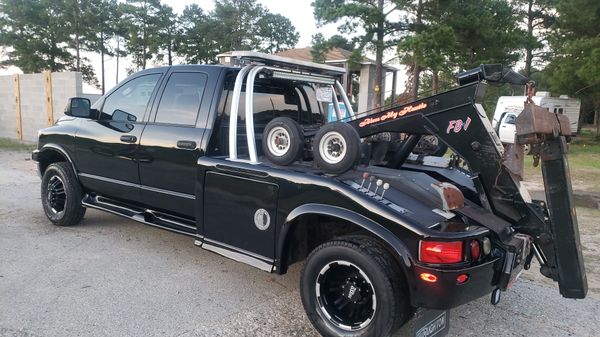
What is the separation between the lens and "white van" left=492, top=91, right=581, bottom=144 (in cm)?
1695

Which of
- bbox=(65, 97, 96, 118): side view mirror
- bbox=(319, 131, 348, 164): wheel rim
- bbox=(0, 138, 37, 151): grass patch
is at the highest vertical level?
bbox=(65, 97, 96, 118): side view mirror

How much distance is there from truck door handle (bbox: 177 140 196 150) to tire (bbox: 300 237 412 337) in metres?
1.61

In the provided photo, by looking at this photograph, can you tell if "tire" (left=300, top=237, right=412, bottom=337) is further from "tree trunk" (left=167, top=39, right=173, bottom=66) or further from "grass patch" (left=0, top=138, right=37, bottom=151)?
"tree trunk" (left=167, top=39, right=173, bottom=66)

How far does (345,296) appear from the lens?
320cm

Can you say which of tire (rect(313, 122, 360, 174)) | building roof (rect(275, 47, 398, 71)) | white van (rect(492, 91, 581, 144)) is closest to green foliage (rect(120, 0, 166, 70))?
building roof (rect(275, 47, 398, 71))

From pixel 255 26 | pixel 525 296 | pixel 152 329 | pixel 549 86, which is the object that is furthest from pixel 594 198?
pixel 255 26

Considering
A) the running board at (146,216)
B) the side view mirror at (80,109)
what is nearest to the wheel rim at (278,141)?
the running board at (146,216)

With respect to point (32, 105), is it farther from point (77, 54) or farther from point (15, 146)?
point (77, 54)

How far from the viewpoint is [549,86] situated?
25.1 meters

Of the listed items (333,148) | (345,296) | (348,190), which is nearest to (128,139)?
(333,148)

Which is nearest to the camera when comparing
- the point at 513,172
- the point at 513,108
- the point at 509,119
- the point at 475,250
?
the point at 475,250

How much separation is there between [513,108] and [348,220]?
56.7 ft

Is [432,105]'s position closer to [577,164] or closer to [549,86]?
[577,164]

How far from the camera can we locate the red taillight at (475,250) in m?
2.85
